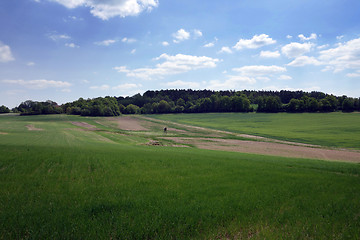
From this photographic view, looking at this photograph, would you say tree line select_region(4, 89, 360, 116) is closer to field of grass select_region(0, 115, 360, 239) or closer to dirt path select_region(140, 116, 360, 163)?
dirt path select_region(140, 116, 360, 163)

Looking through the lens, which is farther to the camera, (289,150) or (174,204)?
(289,150)

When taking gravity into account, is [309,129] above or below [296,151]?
above

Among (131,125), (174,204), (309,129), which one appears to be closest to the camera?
(174,204)

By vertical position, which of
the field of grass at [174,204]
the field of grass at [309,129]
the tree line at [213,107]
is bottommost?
the field of grass at [309,129]

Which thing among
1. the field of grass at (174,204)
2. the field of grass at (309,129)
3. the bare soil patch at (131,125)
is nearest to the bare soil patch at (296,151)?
the field of grass at (309,129)

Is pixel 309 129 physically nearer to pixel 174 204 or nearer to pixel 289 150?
pixel 289 150

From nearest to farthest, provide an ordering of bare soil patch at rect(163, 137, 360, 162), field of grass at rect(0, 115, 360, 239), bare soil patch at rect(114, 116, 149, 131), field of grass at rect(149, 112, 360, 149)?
field of grass at rect(0, 115, 360, 239) → bare soil patch at rect(163, 137, 360, 162) → field of grass at rect(149, 112, 360, 149) → bare soil patch at rect(114, 116, 149, 131)

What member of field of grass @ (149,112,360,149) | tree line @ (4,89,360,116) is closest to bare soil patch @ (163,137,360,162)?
field of grass @ (149,112,360,149)

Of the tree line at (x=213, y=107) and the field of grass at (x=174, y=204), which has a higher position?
the tree line at (x=213, y=107)

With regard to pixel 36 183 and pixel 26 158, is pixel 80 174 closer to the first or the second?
pixel 36 183

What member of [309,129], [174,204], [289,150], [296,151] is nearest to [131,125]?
[289,150]

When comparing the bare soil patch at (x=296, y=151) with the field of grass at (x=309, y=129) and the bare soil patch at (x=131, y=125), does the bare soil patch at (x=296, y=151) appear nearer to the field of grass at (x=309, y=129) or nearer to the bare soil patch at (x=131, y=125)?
the field of grass at (x=309, y=129)

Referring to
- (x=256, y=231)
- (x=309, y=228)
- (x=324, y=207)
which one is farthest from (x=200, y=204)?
(x=324, y=207)

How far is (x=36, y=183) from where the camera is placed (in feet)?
35.4
